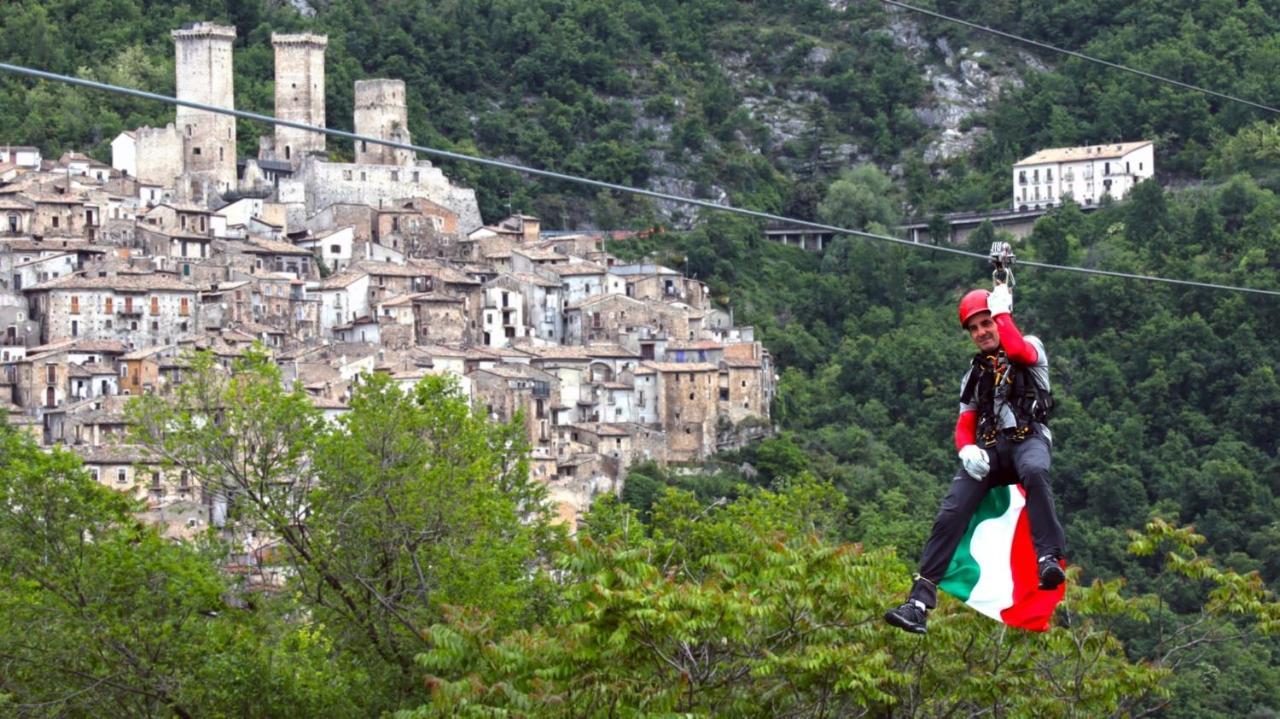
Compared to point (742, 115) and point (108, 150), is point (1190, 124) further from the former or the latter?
point (108, 150)

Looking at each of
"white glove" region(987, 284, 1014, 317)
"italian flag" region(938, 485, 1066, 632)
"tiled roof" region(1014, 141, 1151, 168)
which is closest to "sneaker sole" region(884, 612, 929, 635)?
"italian flag" region(938, 485, 1066, 632)

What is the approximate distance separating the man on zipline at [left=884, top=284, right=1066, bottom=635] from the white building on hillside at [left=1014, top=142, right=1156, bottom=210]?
7087 centimetres

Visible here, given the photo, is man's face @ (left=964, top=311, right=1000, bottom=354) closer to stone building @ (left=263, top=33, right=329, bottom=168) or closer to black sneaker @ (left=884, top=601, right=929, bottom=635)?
black sneaker @ (left=884, top=601, right=929, bottom=635)

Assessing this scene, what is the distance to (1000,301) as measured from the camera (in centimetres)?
1395

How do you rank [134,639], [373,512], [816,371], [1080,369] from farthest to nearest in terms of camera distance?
[816,371] < [1080,369] < [373,512] < [134,639]

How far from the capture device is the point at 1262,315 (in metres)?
74.4

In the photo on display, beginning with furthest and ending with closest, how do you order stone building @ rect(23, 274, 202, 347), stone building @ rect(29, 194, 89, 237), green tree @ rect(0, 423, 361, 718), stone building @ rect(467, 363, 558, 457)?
stone building @ rect(29, 194, 89, 237)
stone building @ rect(23, 274, 202, 347)
stone building @ rect(467, 363, 558, 457)
green tree @ rect(0, 423, 361, 718)

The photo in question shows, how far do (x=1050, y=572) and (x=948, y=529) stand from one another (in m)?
0.63

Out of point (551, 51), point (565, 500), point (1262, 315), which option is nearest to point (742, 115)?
point (551, 51)

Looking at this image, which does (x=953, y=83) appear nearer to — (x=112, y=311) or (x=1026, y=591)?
(x=112, y=311)

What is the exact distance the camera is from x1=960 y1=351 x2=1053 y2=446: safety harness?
14.0 m

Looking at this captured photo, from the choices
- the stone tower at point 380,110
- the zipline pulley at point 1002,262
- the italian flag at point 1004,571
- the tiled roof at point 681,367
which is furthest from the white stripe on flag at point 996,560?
the stone tower at point 380,110

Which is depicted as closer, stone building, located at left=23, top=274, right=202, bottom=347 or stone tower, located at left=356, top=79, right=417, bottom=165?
stone building, located at left=23, top=274, right=202, bottom=347

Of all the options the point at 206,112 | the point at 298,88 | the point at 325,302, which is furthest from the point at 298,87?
the point at 325,302
